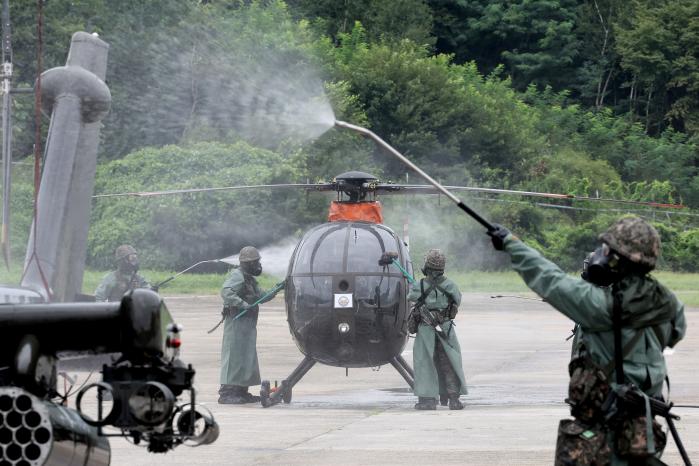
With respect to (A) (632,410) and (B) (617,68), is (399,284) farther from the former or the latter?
(B) (617,68)

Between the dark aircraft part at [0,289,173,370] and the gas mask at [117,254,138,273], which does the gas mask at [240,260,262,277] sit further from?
the dark aircraft part at [0,289,173,370]

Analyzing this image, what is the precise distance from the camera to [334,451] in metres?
11.8

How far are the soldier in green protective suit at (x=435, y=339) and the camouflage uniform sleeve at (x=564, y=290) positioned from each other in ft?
31.6

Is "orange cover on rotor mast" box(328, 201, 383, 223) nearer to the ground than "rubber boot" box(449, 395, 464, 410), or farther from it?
farther from it

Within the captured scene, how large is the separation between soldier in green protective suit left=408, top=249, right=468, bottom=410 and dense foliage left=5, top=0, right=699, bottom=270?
1698 centimetres

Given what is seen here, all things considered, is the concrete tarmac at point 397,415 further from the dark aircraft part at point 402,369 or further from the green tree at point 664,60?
the green tree at point 664,60

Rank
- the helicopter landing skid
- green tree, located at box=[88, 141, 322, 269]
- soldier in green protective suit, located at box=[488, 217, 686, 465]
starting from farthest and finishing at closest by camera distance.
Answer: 1. green tree, located at box=[88, 141, 322, 269]
2. the helicopter landing skid
3. soldier in green protective suit, located at box=[488, 217, 686, 465]

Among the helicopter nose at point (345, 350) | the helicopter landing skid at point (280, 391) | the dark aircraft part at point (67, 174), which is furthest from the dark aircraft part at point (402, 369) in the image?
the dark aircraft part at point (67, 174)

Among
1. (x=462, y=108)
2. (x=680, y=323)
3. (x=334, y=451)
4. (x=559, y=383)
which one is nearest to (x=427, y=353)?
(x=559, y=383)

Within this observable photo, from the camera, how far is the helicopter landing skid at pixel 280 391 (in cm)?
1650

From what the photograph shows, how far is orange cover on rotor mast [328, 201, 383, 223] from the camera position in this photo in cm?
1819

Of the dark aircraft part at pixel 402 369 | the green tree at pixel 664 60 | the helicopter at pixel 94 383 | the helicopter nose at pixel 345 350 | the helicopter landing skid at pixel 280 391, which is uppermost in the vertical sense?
the green tree at pixel 664 60

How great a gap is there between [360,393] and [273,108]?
1392 inches

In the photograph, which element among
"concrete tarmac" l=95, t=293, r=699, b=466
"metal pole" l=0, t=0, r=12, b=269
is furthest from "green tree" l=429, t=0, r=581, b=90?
"metal pole" l=0, t=0, r=12, b=269
